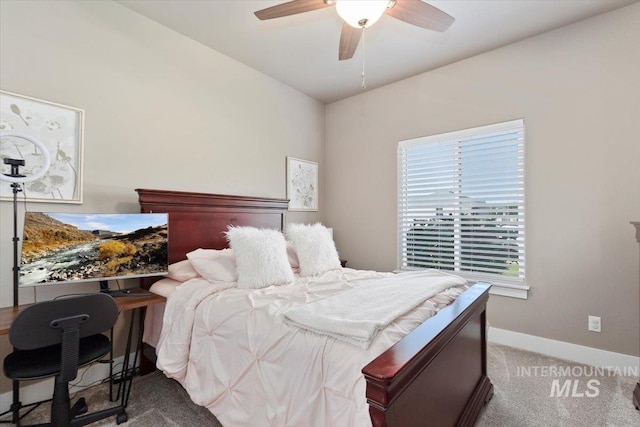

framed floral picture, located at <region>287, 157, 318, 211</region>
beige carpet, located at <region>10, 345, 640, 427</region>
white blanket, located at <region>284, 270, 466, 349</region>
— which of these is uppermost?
framed floral picture, located at <region>287, 157, 318, 211</region>

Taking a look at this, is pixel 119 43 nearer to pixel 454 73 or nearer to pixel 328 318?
pixel 328 318

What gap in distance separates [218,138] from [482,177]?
107 inches

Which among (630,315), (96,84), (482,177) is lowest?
(630,315)

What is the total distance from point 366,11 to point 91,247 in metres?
2.23

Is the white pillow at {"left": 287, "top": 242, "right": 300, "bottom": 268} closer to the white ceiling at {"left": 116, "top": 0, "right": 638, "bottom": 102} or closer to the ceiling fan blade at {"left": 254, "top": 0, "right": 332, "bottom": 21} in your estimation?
the ceiling fan blade at {"left": 254, "top": 0, "right": 332, "bottom": 21}

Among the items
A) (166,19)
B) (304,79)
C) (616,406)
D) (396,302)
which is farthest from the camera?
(304,79)

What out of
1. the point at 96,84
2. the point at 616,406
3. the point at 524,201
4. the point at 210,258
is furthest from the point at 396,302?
the point at 96,84

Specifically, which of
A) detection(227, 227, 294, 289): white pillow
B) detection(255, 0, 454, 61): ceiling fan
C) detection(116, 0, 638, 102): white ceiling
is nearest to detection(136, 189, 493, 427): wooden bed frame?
detection(227, 227, 294, 289): white pillow

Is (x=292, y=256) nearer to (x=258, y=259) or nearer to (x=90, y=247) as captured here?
(x=258, y=259)

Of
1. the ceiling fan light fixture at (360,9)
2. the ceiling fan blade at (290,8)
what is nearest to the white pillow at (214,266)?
the ceiling fan blade at (290,8)

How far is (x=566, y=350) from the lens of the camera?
268 cm

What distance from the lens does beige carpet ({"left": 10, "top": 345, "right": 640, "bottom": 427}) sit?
1.87 m

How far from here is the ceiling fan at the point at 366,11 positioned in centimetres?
167

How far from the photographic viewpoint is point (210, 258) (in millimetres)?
2383
